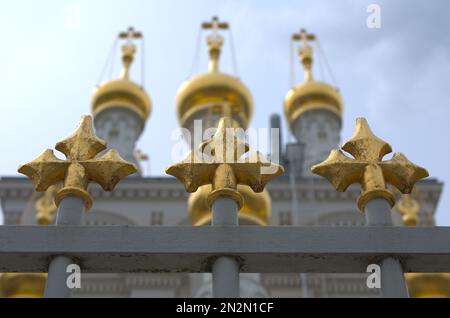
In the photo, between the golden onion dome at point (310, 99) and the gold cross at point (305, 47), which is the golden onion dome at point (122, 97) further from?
the gold cross at point (305, 47)

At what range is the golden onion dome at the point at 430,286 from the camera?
20.6 feet

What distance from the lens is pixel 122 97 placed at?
74.3 feet

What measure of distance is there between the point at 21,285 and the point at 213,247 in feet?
10.8

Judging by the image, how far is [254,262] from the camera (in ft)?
9.71

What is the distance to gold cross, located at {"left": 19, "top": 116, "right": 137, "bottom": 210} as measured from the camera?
3053 millimetres

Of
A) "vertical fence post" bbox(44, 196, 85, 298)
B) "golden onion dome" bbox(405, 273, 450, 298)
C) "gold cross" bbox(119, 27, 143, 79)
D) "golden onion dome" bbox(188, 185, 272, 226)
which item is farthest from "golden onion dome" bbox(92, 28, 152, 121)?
"vertical fence post" bbox(44, 196, 85, 298)

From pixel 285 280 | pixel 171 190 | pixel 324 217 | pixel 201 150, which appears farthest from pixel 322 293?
pixel 201 150

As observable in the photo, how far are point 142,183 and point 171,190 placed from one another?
0.79 m

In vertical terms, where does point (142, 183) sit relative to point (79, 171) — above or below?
above

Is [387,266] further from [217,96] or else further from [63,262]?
[217,96]
